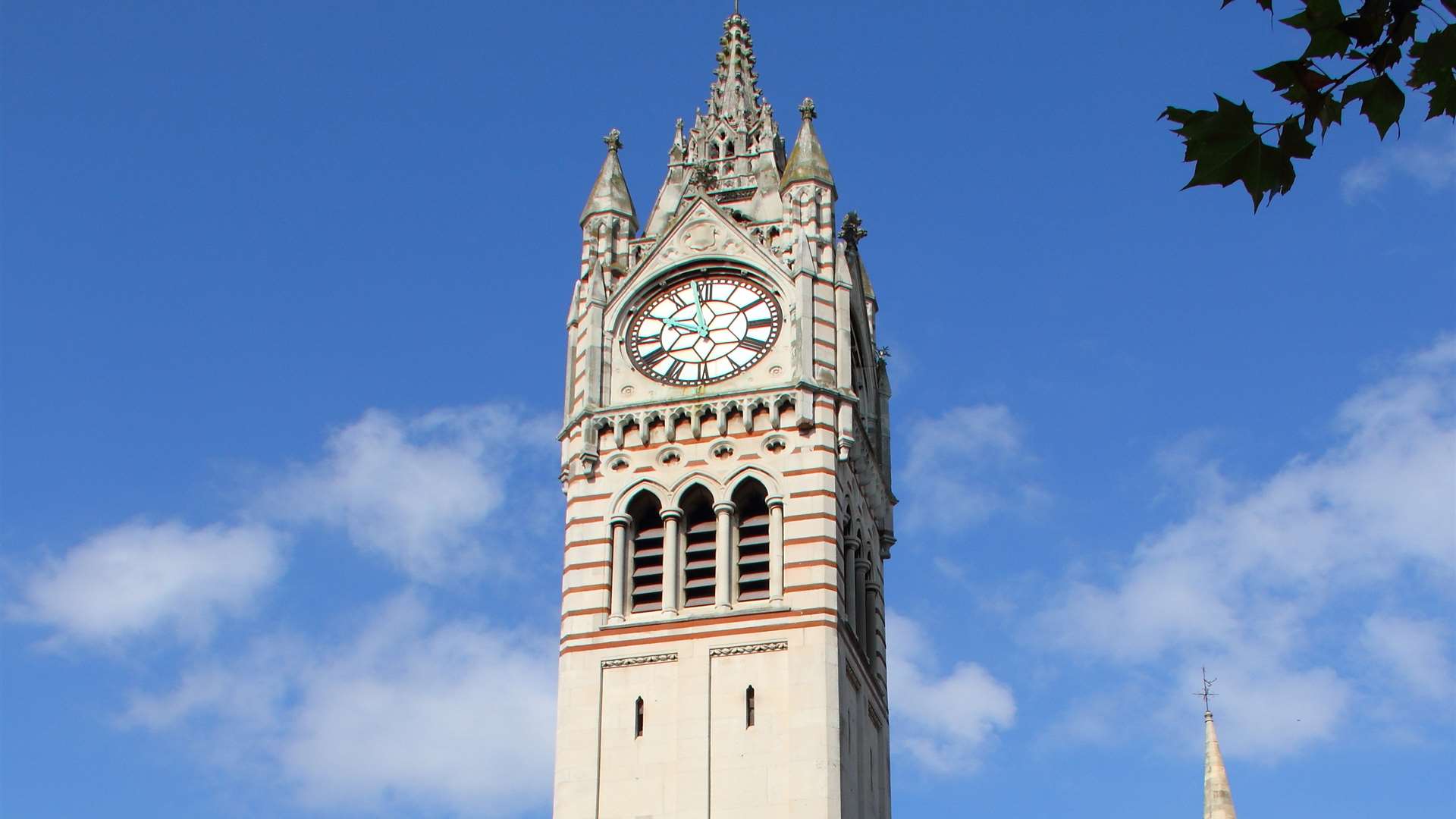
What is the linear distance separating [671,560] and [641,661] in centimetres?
215

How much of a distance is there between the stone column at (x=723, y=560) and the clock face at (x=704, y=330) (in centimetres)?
316

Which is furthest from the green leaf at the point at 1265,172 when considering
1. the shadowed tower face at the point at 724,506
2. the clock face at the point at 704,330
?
the clock face at the point at 704,330

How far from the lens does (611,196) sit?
1857 inches

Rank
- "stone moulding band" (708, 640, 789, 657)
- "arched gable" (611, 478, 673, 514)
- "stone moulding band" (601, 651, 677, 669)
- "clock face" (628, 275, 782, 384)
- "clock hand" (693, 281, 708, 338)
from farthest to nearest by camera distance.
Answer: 1. "clock hand" (693, 281, 708, 338)
2. "clock face" (628, 275, 782, 384)
3. "arched gable" (611, 478, 673, 514)
4. "stone moulding band" (601, 651, 677, 669)
5. "stone moulding band" (708, 640, 789, 657)

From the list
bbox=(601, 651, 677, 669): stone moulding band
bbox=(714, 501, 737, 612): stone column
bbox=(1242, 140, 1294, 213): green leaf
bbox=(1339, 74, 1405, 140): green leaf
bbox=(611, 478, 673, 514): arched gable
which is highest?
bbox=(611, 478, 673, 514): arched gable

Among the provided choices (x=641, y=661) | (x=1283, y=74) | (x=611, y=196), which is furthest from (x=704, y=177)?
(x=1283, y=74)

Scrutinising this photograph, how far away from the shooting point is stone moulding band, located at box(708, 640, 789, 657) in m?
40.1

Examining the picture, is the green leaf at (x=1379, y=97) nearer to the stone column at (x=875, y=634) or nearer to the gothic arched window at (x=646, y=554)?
the gothic arched window at (x=646, y=554)

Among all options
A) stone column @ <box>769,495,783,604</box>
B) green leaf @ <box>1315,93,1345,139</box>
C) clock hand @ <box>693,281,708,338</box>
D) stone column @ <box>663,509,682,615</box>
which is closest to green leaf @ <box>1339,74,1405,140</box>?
green leaf @ <box>1315,93,1345,139</box>

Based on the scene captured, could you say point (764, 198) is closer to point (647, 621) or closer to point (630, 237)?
point (630, 237)

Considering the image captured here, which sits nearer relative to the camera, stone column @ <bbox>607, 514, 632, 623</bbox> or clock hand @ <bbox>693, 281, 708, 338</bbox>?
stone column @ <bbox>607, 514, 632, 623</bbox>

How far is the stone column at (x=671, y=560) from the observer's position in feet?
135

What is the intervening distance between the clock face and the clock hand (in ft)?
0.05

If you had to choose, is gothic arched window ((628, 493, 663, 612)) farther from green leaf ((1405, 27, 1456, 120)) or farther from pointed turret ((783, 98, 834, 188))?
green leaf ((1405, 27, 1456, 120))
